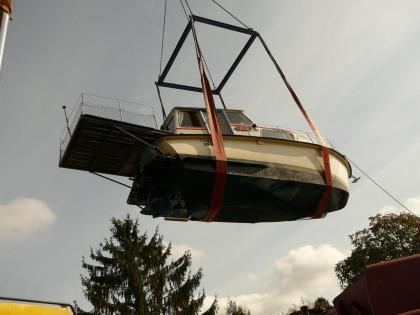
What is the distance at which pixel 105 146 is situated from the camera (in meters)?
9.52

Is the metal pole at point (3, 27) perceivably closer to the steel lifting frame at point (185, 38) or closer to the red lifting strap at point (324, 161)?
the steel lifting frame at point (185, 38)

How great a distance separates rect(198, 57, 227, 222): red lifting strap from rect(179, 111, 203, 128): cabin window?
2.33 ft

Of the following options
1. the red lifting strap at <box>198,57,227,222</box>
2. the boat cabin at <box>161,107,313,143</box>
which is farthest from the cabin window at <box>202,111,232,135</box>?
the red lifting strap at <box>198,57,227,222</box>

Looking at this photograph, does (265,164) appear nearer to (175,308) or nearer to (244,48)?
(244,48)

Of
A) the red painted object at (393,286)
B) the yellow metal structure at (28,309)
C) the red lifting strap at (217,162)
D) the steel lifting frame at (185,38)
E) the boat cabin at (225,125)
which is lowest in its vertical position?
the red painted object at (393,286)

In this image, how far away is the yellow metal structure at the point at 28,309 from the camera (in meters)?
4.85

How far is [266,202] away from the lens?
33.1 feet

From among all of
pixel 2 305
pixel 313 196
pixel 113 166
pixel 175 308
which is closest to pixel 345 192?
pixel 313 196

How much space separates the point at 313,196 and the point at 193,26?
18.6 feet

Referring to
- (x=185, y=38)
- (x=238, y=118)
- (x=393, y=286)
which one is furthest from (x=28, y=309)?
(x=185, y=38)

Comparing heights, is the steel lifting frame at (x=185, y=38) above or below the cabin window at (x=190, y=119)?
above

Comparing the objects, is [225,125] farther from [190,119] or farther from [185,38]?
[185,38]

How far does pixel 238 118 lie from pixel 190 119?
154 centimetres

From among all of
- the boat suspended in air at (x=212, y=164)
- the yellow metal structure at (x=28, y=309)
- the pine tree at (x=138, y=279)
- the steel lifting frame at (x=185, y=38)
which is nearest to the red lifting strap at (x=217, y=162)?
the boat suspended in air at (x=212, y=164)
